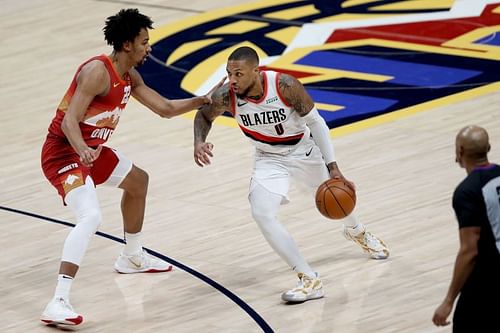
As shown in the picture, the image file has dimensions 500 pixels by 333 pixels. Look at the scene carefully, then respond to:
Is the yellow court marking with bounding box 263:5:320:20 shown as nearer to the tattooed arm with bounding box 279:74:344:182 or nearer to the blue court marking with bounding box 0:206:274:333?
the blue court marking with bounding box 0:206:274:333

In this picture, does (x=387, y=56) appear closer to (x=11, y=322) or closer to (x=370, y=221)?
(x=370, y=221)

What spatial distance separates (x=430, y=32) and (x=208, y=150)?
7699 mm

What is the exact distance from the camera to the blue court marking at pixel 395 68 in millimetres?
13852

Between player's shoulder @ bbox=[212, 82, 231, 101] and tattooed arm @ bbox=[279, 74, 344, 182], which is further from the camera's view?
player's shoulder @ bbox=[212, 82, 231, 101]

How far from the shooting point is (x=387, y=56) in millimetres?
14953

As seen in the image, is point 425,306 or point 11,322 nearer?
point 425,306

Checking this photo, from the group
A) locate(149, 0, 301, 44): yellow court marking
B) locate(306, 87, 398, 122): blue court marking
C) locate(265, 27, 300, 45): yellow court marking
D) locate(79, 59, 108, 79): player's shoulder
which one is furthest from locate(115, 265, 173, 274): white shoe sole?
locate(149, 0, 301, 44): yellow court marking

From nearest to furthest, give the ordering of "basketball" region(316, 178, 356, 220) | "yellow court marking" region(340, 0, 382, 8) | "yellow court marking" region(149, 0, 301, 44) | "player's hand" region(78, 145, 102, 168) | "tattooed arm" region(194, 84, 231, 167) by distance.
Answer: "player's hand" region(78, 145, 102, 168) → "basketball" region(316, 178, 356, 220) → "tattooed arm" region(194, 84, 231, 167) → "yellow court marking" region(149, 0, 301, 44) → "yellow court marking" region(340, 0, 382, 8)

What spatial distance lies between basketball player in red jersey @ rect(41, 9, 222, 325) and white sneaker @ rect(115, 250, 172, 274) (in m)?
0.73

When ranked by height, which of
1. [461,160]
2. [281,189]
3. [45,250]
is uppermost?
[461,160]

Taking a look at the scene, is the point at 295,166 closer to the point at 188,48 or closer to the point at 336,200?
the point at 336,200

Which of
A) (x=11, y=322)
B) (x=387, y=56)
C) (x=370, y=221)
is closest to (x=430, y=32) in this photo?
(x=387, y=56)

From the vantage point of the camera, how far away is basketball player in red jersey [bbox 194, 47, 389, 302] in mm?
8500

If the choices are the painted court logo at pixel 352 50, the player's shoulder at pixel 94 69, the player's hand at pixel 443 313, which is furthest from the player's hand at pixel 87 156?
the painted court logo at pixel 352 50
